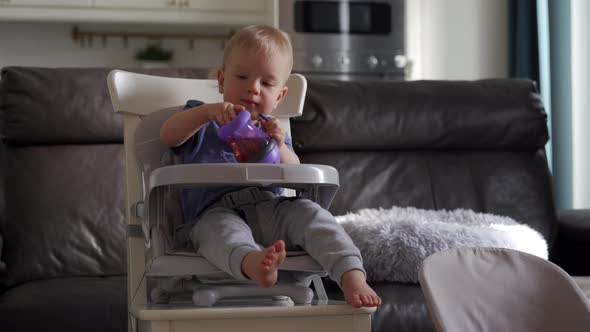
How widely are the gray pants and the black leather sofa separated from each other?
471mm

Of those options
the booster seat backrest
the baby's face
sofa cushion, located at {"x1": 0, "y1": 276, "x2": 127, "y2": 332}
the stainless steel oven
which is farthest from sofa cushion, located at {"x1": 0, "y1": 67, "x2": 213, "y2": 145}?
the stainless steel oven

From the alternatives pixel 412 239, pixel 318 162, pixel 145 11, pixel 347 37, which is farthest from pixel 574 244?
pixel 145 11

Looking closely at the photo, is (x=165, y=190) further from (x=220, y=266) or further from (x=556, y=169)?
(x=556, y=169)

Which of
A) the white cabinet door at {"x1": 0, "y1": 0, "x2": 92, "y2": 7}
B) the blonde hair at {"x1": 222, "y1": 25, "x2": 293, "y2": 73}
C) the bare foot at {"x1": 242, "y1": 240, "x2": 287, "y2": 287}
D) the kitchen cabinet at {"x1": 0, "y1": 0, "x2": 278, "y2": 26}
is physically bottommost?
the bare foot at {"x1": 242, "y1": 240, "x2": 287, "y2": 287}

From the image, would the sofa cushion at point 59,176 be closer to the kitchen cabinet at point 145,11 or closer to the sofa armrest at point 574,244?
the sofa armrest at point 574,244

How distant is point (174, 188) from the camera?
5.27 ft

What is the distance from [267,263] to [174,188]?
0.39 metres

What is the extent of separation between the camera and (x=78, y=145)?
2365 mm

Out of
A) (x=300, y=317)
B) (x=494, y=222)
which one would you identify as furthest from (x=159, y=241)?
(x=494, y=222)

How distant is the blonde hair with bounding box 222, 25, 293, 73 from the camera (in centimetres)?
158

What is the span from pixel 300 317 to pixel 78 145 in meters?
1.19

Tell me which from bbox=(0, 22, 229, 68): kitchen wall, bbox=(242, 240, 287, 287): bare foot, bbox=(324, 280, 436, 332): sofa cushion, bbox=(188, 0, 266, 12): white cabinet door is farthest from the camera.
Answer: bbox=(0, 22, 229, 68): kitchen wall

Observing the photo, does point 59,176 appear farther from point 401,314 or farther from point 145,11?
point 145,11

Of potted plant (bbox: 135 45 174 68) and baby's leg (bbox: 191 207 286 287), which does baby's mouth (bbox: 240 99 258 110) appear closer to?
baby's leg (bbox: 191 207 286 287)
